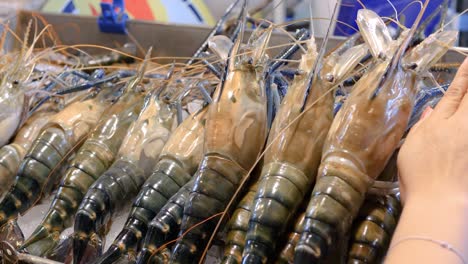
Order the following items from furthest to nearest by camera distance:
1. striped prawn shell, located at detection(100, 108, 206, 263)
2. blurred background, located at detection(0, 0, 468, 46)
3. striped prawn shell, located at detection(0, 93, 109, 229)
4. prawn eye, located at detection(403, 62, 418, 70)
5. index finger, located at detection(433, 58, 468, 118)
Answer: blurred background, located at detection(0, 0, 468, 46), striped prawn shell, located at detection(0, 93, 109, 229), striped prawn shell, located at detection(100, 108, 206, 263), prawn eye, located at detection(403, 62, 418, 70), index finger, located at detection(433, 58, 468, 118)

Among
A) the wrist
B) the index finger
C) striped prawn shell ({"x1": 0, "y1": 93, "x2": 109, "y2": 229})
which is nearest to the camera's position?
the wrist

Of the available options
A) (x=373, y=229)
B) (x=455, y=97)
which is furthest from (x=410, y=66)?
(x=373, y=229)

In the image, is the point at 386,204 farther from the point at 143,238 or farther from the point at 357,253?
the point at 143,238

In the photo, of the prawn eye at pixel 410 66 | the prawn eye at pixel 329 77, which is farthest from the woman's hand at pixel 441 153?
the prawn eye at pixel 329 77

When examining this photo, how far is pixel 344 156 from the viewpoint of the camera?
1.10 m

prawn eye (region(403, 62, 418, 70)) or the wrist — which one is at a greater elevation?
prawn eye (region(403, 62, 418, 70))

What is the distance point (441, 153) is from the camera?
3.17 ft

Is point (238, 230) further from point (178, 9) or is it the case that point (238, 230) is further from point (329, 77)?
point (178, 9)

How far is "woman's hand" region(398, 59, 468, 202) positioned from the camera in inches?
36.9

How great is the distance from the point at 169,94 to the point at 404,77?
2.58ft

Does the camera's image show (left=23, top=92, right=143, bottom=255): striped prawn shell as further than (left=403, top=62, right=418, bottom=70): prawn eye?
Yes

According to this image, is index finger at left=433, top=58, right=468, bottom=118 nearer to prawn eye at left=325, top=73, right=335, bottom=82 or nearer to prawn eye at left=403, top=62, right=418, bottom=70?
prawn eye at left=403, top=62, right=418, bottom=70

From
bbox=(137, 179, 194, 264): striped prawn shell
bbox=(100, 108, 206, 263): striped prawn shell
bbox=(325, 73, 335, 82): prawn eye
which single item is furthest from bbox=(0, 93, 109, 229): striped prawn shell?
bbox=(325, 73, 335, 82): prawn eye

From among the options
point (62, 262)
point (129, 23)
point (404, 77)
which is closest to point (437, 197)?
point (404, 77)
